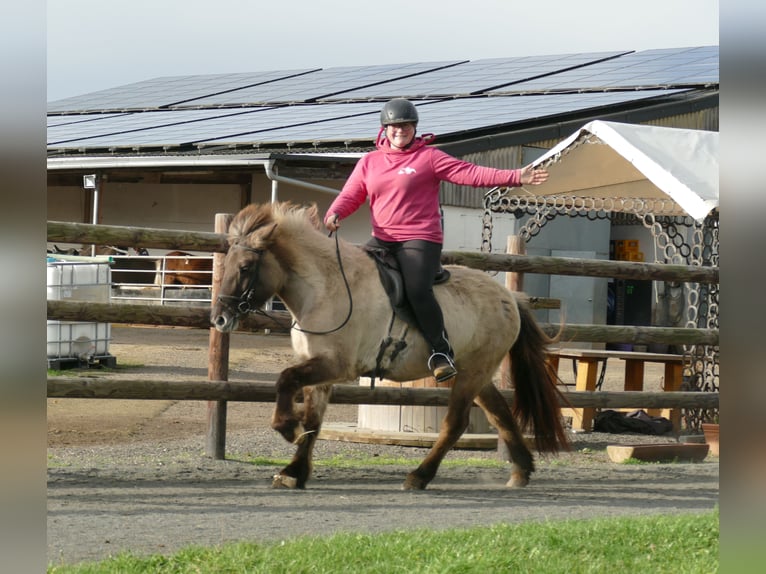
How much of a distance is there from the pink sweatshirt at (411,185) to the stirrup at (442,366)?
2.56 feet

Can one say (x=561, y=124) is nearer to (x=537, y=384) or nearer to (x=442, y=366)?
(x=537, y=384)

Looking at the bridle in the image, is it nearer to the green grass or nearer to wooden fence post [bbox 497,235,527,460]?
the green grass

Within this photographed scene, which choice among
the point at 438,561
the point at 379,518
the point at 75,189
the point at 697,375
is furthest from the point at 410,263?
the point at 75,189

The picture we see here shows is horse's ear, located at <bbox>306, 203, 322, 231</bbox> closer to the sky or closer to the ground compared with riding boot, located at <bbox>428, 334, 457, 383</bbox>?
→ closer to the sky

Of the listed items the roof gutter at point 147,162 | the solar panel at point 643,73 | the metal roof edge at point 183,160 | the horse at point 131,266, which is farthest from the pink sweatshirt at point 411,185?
the horse at point 131,266

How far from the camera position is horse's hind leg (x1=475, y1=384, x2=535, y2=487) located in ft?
24.4

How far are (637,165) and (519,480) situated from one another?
558cm

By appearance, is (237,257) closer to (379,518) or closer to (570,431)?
(379,518)

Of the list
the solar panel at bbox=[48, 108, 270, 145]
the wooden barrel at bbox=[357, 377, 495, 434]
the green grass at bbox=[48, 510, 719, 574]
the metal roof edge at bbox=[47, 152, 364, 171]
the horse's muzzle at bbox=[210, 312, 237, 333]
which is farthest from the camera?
the solar panel at bbox=[48, 108, 270, 145]

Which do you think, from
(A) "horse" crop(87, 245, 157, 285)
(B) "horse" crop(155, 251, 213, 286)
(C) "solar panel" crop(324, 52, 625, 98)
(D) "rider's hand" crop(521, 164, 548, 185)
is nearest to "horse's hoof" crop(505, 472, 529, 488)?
(D) "rider's hand" crop(521, 164, 548, 185)

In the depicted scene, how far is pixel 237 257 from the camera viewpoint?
6.48m

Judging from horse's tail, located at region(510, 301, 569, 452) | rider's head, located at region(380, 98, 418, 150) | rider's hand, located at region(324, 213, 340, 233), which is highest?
rider's head, located at region(380, 98, 418, 150)

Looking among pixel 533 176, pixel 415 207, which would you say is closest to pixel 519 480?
pixel 415 207

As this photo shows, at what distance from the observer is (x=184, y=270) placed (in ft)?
77.4
